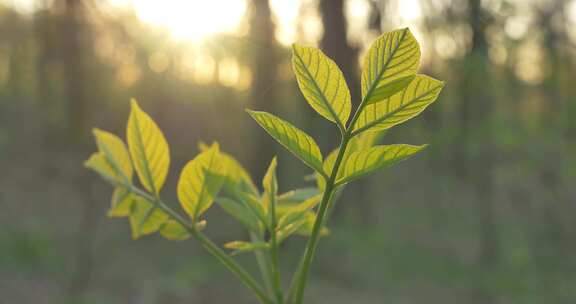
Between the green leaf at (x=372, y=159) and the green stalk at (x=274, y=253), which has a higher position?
the green leaf at (x=372, y=159)

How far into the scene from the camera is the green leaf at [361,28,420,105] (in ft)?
1.19

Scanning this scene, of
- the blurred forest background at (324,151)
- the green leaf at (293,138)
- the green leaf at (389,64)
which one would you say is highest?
the green leaf at (389,64)

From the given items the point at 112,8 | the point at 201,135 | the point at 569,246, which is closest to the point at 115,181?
the point at 569,246

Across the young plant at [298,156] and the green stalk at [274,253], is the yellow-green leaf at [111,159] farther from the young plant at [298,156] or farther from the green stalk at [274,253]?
the green stalk at [274,253]

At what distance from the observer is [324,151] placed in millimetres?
6395

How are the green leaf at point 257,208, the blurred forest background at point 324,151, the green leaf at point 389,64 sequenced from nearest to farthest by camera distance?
the green leaf at point 389,64, the green leaf at point 257,208, the blurred forest background at point 324,151

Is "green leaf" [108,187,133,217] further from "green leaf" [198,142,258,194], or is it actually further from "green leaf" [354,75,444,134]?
"green leaf" [354,75,444,134]

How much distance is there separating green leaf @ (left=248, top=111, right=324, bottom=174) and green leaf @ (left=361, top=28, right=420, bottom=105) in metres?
0.05

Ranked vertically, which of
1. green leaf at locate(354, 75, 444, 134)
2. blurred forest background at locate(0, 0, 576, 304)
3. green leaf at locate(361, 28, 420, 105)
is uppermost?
green leaf at locate(361, 28, 420, 105)

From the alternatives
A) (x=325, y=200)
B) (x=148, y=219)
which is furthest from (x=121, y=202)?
(x=325, y=200)

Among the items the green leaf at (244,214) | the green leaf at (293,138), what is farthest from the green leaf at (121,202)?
the green leaf at (293,138)

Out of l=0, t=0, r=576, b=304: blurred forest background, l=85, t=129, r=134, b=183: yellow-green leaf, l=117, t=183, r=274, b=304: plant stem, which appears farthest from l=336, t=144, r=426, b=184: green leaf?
l=0, t=0, r=576, b=304: blurred forest background

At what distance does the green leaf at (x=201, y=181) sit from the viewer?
A: 0.49 metres

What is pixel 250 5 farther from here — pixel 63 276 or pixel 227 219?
pixel 63 276
